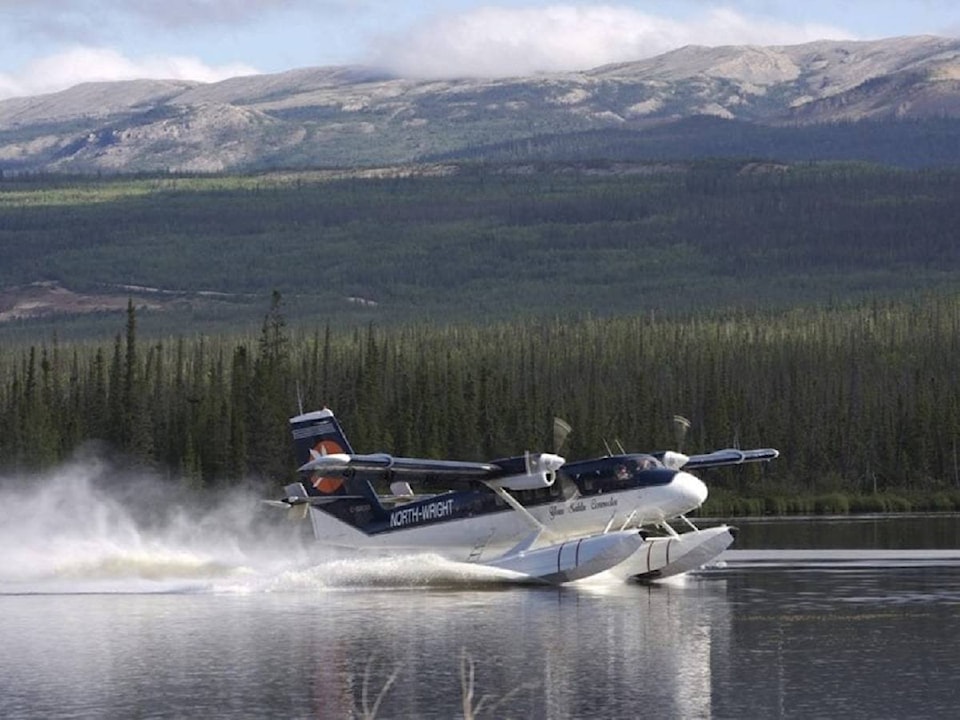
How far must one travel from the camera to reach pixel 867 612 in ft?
159

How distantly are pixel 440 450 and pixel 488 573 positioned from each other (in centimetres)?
5917

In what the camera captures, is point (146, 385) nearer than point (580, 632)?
No

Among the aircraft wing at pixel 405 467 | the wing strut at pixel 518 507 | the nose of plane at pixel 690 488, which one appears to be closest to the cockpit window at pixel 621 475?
the nose of plane at pixel 690 488

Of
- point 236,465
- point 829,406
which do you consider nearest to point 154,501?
point 236,465

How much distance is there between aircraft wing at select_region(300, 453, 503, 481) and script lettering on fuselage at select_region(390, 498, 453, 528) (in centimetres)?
121

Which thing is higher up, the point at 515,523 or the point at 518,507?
the point at 518,507

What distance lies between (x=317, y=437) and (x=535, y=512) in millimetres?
7331

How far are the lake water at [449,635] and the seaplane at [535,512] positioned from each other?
0.70 m

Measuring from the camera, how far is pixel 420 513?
59.0 meters

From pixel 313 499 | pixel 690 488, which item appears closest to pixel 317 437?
pixel 313 499

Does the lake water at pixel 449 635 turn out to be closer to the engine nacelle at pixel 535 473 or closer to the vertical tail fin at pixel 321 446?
the vertical tail fin at pixel 321 446

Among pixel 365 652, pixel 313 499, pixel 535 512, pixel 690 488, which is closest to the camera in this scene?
pixel 365 652

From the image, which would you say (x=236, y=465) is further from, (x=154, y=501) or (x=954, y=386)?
(x=954, y=386)

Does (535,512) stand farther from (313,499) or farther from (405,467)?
(313,499)
